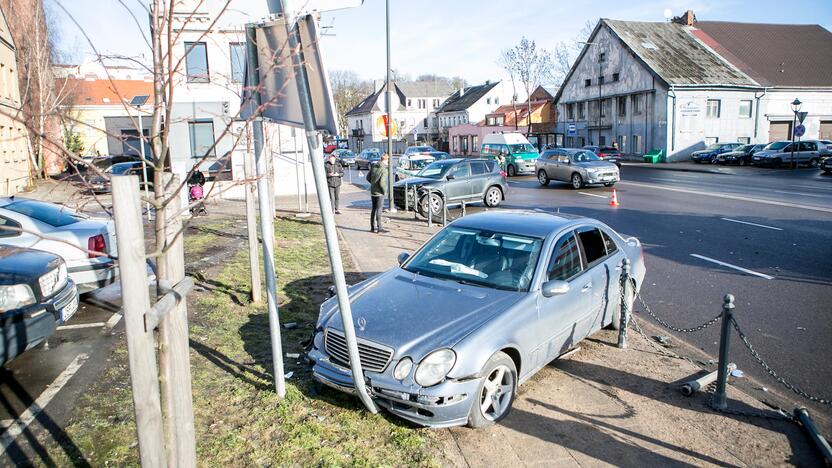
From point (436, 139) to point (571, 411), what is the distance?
8083 cm

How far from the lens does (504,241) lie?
5969 mm

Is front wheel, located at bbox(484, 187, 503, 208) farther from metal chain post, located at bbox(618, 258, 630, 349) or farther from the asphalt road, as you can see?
metal chain post, located at bbox(618, 258, 630, 349)

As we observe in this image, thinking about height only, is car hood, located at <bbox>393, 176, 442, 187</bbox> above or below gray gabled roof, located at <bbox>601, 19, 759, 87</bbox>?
below

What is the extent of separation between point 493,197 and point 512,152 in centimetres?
1690

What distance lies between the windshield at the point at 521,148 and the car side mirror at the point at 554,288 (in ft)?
103

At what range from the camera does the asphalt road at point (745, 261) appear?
6.62 m

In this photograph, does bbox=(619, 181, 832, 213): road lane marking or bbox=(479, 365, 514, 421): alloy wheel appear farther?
bbox=(619, 181, 832, 213): road lane marking

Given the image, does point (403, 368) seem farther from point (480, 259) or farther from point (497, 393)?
point (480, 259)

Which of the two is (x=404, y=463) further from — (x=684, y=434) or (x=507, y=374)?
(x=684, y=434)

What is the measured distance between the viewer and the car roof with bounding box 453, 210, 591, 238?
236 inches

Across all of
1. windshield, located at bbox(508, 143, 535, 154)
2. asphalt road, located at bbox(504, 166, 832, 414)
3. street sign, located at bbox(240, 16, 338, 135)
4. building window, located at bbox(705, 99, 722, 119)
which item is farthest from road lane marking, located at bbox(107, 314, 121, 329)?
building window, located at bbox(705, 99, 722, 119)

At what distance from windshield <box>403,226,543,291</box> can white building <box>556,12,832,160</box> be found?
1722 inches

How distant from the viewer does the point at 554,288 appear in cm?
529

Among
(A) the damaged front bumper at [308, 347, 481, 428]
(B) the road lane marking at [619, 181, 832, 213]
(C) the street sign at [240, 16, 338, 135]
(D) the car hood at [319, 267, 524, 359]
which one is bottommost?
(B) the road lane marking at [619, 181, 832, 213]
